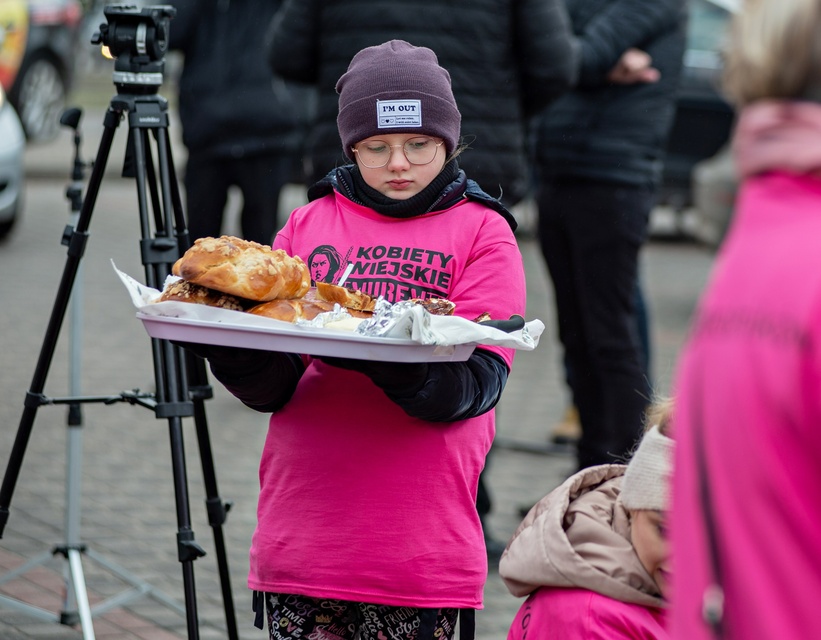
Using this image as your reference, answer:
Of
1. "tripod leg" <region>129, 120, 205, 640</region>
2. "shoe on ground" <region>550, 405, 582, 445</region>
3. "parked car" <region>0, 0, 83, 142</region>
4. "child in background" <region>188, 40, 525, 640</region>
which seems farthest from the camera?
"parked car" <region>0, 0, 83, 142</region>

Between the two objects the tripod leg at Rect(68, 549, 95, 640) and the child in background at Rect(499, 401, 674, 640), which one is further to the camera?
the tripod leg at Rect(68, 549, 95, 640)

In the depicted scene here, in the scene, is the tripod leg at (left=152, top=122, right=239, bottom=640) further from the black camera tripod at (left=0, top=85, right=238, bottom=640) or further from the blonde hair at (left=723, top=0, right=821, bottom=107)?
the blonde hair at (left=723, top=0, right=821, bottom=107)

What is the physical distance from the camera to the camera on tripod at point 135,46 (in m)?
3.06

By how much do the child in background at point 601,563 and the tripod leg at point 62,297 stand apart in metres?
1.38

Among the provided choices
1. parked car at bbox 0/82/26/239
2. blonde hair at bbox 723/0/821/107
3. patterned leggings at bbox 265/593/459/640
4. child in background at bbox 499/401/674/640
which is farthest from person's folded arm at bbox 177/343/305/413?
parked car at bbox 0/82/26/239

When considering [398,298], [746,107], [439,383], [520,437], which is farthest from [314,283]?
[520,437]

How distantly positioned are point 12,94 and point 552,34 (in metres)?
11.0

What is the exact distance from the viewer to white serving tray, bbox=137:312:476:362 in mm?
2100

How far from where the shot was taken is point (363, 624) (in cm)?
254

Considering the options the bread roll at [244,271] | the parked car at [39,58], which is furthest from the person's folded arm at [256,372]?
the parked car at [39,58]

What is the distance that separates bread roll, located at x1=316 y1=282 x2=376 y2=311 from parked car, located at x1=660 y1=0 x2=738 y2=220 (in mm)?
9525

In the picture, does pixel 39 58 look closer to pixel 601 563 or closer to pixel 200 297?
pixel 200 297

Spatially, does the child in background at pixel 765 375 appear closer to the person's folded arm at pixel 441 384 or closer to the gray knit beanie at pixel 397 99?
the person's folded arm at pixel 441 384

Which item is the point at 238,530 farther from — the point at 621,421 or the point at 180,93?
the point at 180,93
